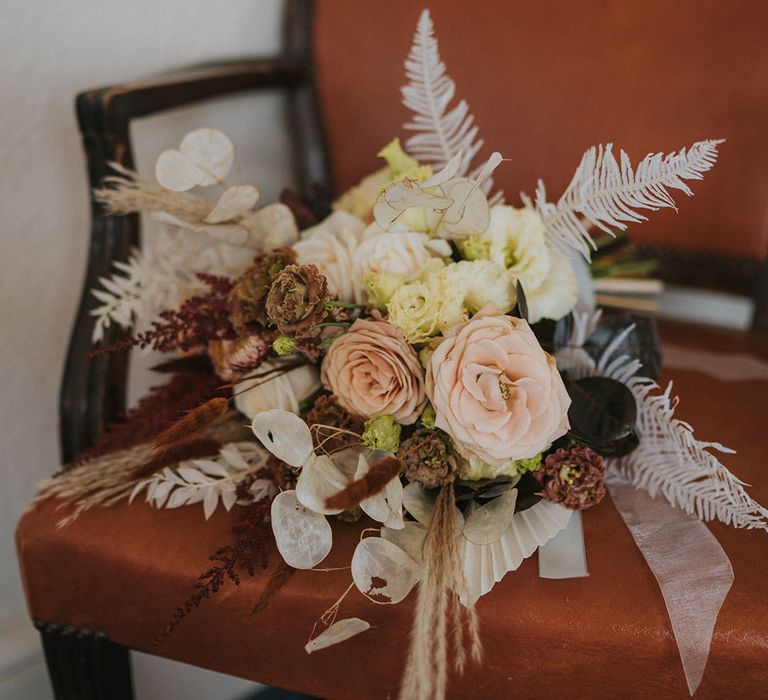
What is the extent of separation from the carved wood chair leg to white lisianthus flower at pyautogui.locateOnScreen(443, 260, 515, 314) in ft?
1.36

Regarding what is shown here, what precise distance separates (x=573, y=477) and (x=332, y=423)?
7.1 inches

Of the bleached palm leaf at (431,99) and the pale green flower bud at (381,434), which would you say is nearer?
the pale green flower bud at (381,434)

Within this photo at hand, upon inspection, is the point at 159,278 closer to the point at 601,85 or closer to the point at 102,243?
the point at 102,243

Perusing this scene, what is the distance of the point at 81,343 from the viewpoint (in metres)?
0.66

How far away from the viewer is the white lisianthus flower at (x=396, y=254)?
542 mm

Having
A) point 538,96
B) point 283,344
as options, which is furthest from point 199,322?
point 538,96

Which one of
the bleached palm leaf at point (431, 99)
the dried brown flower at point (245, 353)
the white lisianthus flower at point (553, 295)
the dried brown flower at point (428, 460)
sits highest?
the bleached palm leaf at point (431, 99)

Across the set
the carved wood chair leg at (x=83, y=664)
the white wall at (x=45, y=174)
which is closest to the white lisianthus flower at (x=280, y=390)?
the carved wood chair leg at (x=83, y=664)

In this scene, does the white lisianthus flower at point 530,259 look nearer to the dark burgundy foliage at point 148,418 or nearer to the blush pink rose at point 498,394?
the blush pink rose at point 498,394

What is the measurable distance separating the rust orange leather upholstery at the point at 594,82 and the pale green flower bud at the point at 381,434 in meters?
0.45

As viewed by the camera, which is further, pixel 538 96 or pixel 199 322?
pixel 538 96

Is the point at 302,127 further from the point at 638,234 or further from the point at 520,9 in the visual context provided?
the point at 638,234

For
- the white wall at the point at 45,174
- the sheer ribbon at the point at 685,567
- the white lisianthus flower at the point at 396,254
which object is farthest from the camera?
the white wall at the point at 45,174

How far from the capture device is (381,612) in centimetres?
47
